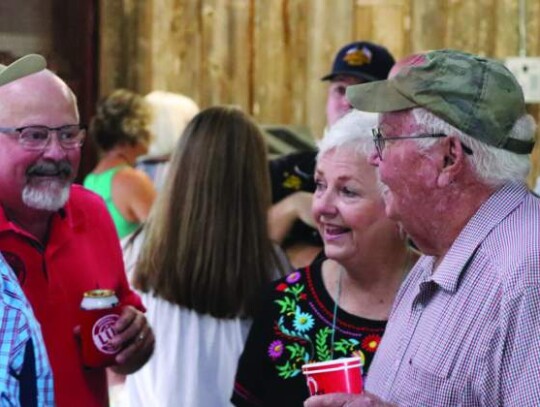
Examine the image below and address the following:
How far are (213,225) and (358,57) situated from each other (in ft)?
6.09

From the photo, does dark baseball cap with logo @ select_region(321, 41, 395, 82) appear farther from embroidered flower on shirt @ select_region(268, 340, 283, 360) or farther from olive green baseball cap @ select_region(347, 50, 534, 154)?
olive green baseball cap @ select_region(347, 50, 534, 154)

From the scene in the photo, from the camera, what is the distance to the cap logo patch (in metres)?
→ 5.71

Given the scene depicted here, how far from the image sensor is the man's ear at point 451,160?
2.46 meters

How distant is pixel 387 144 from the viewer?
255 centimetres

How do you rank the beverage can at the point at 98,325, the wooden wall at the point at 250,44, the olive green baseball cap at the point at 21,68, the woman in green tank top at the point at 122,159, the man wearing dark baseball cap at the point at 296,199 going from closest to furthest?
the olive green baseball cap at the point at 21,68 → the beverage can at the point at 98,325 → the man wearing dark baseball cap at the point at 296,199 → the woman in green tank top at the point at 122,159 → the wooden wall at the point at 250,44

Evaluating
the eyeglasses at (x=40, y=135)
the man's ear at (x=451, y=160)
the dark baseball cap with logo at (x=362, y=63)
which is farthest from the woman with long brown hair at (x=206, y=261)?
the man's ear at (x=451, y=160)

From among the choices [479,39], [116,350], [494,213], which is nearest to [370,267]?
[116,350]

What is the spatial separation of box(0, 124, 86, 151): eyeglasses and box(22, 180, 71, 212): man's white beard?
10 centimetres

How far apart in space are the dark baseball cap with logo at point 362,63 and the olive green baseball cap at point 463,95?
10.2 ft

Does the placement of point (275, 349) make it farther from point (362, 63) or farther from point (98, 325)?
point (362, 63)

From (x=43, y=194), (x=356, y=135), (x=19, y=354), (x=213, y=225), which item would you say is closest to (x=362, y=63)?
(x=213, y=225)

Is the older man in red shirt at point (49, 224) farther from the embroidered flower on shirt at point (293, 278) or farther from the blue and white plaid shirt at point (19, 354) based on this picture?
the blue and white plaid shirt at point (19, 354)

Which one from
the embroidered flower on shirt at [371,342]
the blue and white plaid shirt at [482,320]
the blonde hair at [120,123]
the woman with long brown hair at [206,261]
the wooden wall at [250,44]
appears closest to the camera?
the blue and white plaid shirt at [482,320]

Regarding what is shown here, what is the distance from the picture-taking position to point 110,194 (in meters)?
6.17
